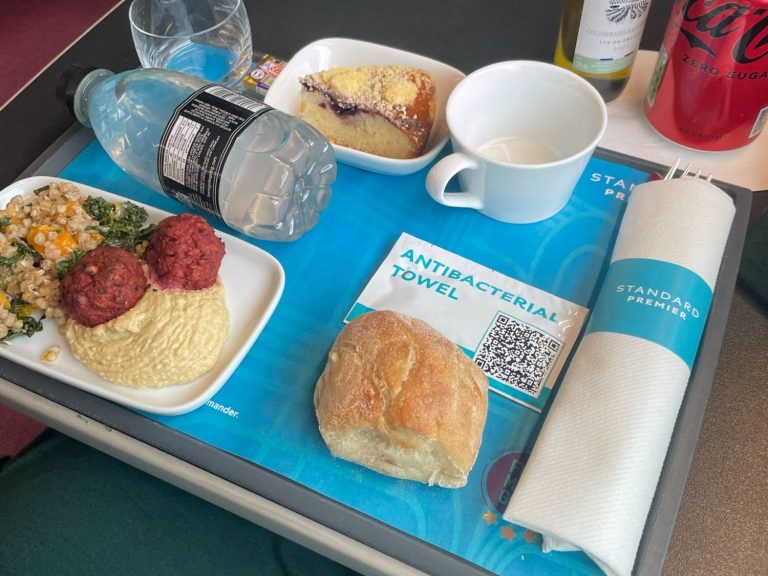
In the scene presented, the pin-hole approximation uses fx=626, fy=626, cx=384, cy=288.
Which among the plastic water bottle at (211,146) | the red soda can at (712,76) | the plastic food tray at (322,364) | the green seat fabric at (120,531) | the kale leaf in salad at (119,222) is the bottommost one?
the green seat fabric at (120,531)

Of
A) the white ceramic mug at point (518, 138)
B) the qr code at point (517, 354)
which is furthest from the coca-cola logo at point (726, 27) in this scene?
the qr code at point (517, 354)

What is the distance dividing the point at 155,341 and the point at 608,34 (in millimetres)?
616

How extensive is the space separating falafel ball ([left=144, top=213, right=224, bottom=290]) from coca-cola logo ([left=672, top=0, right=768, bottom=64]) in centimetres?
56

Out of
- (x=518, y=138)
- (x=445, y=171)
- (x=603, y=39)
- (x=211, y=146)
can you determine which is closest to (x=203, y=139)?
(x=211, y=146)

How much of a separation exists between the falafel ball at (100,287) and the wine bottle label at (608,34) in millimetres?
579

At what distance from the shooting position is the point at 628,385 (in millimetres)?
561

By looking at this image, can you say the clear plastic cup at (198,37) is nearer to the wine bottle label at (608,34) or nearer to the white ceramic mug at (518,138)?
the white ceramic mug at (518,138)

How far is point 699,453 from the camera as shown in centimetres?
61

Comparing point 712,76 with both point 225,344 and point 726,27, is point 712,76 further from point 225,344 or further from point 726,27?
point 225,344

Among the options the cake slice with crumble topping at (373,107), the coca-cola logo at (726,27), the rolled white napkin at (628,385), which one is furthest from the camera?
the cake slice with crumble topping at (373,107)

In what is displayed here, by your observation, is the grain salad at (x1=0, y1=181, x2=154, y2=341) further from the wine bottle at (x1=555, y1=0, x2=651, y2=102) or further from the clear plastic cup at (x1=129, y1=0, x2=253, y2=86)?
the wine bottle at (x1=555, y1=0, x2=651, y2=102)

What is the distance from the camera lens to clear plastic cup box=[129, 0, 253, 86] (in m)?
0.84

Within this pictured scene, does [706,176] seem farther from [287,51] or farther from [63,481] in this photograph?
[63,481]

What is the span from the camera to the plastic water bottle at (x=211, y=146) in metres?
0.68
